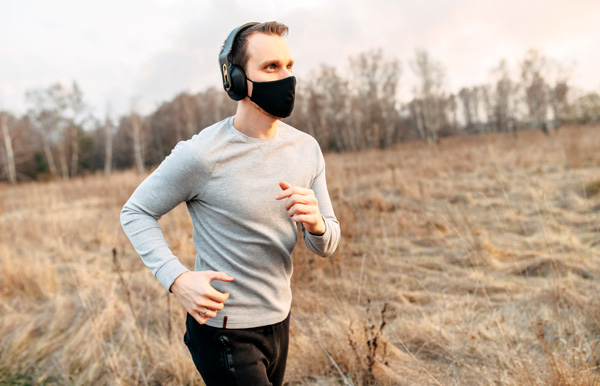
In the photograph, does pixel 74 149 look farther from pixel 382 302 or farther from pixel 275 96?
pixel 275 96

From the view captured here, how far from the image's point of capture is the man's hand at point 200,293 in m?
1.08

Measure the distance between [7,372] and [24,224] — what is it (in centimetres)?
564

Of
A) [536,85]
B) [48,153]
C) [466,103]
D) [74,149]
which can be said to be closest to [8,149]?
[48,153]

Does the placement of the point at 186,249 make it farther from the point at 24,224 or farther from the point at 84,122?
the point at 84,122

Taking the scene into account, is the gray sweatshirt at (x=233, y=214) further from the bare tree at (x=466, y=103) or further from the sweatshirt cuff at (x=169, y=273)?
the bare tree at (x=466, y=103)

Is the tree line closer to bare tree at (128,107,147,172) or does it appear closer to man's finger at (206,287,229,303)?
bare tree at (128,107,147,172)

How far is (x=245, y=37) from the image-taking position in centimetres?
127

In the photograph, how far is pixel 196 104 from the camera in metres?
35.1

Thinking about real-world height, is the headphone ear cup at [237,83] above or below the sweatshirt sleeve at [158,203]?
above

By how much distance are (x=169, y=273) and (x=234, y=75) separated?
2.31 ft

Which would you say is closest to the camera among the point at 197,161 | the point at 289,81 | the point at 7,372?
the point at 197,161

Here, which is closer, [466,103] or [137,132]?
[137,132]

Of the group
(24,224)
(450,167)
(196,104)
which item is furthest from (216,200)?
(196,104)

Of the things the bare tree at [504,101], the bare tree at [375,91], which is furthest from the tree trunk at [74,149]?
the bare tree at [504,101]
